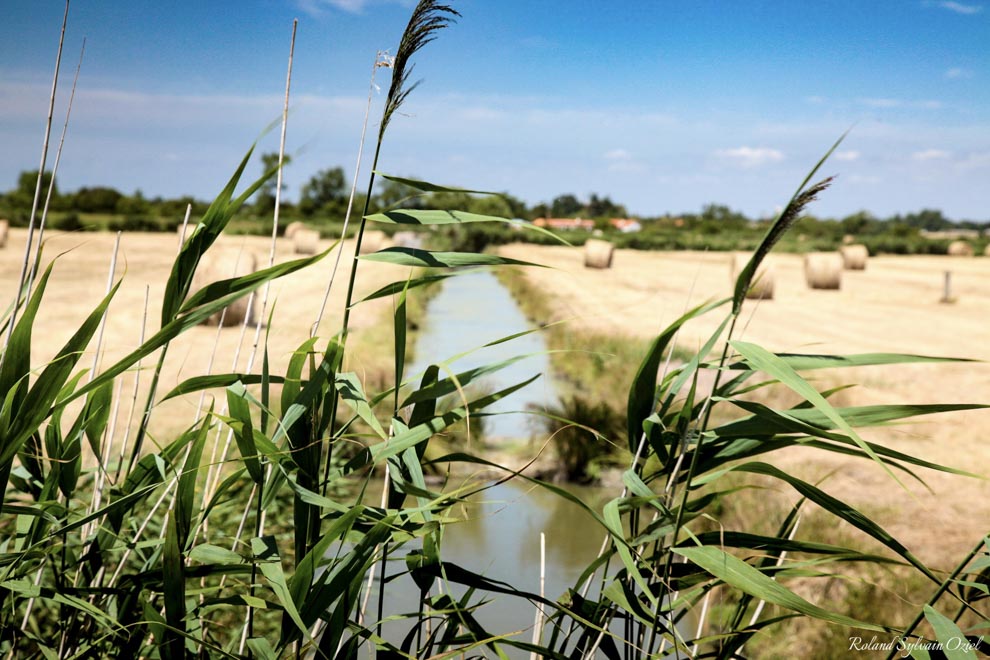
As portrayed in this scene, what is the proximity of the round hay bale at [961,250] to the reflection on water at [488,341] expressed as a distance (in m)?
22.2

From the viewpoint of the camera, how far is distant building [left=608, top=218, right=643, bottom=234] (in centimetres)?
5759

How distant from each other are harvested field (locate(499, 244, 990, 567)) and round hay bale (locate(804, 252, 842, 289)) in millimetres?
293

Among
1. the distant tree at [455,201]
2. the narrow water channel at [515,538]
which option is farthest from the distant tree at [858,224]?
the narrow water channel at [515,538]

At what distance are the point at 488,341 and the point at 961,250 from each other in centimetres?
3594

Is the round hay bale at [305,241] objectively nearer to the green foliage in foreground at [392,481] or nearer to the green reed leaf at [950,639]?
the green foliage in foreground at [392,481]

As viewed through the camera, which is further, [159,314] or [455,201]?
[455,201]

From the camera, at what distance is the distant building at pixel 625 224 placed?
189ft

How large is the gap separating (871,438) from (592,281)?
13734mm

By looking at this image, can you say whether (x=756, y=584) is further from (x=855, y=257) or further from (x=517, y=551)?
(x=855, y=257)

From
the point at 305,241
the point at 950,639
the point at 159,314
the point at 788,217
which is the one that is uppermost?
the point at 788,217

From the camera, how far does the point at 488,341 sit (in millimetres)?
5434

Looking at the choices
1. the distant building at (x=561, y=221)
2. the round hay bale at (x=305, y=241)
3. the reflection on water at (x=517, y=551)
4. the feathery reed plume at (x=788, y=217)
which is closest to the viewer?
the feathery reed plume at (x=788, y=217)

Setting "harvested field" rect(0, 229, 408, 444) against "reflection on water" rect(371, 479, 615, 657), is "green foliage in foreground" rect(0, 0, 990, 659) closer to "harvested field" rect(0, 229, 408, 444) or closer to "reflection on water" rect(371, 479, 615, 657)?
"harvested field" rect(0, 229, 408, 444)

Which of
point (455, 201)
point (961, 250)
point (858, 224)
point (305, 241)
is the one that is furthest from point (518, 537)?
point (858, 224)
